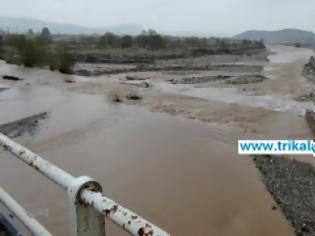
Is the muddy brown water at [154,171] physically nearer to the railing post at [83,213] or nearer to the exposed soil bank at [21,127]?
the exposed soil bank at [21,127]

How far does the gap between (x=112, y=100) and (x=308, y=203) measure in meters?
12.9

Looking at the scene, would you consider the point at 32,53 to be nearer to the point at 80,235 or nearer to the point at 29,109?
the point at 29,109

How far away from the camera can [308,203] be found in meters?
7.11

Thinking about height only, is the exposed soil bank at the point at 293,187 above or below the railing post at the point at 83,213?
below

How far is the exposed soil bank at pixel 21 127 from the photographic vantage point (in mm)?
11625

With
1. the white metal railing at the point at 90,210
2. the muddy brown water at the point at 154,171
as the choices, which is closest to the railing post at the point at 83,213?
the white metal railing at the point at 90,210

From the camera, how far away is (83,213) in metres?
1.63


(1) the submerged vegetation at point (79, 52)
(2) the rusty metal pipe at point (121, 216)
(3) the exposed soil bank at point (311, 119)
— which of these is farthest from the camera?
(1) the submerged vegetation at point (79, 52)

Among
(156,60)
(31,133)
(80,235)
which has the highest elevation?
(80,235)

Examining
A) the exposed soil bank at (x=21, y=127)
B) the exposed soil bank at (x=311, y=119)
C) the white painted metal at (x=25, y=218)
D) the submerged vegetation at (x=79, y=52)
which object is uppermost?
the white painted metal at (x=25, y=218)

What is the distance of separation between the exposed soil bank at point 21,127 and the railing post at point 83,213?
10.4 metres

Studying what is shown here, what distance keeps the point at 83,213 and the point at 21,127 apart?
11.4m

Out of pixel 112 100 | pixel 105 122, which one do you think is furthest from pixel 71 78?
pixel 105 122

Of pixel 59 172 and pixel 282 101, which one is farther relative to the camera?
pixel 282 101
